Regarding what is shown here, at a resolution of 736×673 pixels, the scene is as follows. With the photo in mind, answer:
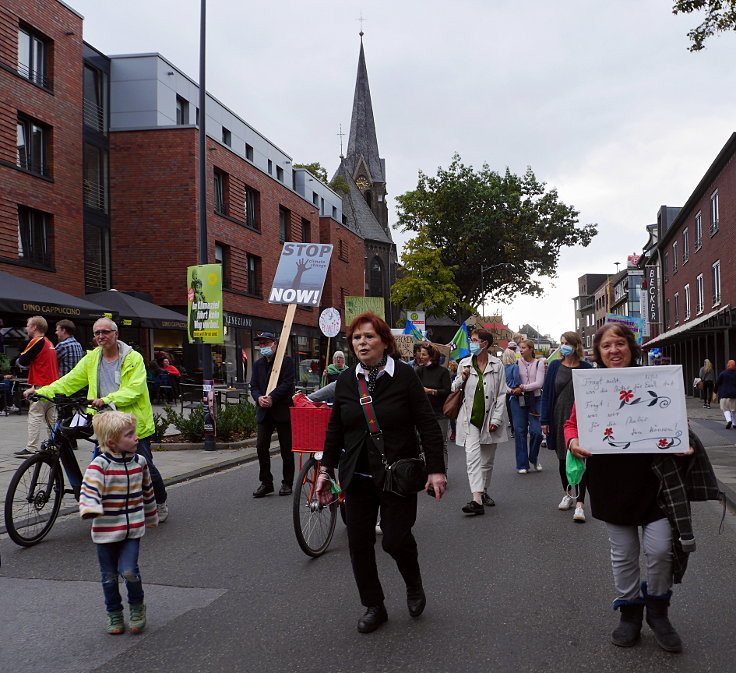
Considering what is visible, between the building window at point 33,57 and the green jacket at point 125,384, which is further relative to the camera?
the building window at point 33,57

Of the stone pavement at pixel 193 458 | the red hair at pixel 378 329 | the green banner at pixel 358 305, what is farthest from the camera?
the green banner at pixel 358 305

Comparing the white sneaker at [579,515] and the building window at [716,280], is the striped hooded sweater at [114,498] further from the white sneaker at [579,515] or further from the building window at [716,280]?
the building window at [716,280]

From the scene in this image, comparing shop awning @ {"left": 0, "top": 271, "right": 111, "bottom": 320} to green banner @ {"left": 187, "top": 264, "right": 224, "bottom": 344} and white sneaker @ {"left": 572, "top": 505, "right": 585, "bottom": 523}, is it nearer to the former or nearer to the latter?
green banner @ {"left": 187, "top": 264, "right": 224, "bottom": 344}

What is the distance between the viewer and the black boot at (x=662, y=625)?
366 centimetres

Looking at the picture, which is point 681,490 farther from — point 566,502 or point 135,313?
point 135,313

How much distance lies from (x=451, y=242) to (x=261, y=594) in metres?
40.7

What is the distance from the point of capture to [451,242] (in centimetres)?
4438

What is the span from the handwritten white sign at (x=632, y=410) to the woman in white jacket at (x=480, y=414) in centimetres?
353

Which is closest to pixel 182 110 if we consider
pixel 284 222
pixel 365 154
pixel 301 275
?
pixel 284 222

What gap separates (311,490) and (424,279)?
118ft

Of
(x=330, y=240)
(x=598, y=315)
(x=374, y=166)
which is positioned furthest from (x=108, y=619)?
(x=598, y=315)

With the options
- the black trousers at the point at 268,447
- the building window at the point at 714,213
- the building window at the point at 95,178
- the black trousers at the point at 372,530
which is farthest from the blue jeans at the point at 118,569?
the building window at the point at 714,213

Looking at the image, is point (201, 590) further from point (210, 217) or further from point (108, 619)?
point (210, 217)

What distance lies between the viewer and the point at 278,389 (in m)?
8.09
